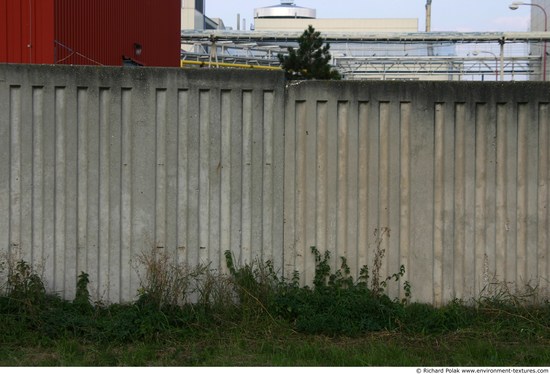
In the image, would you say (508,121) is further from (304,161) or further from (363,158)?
(304,161)

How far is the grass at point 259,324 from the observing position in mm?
5695

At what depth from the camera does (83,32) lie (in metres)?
13.7

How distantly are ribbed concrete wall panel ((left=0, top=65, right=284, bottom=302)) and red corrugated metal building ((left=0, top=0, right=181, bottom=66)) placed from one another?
509 centimetres

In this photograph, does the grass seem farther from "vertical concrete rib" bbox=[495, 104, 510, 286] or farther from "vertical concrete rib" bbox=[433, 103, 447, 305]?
"vertical concrete rib" bbox=[495, 104, 510, 286]

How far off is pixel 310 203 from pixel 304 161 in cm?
42

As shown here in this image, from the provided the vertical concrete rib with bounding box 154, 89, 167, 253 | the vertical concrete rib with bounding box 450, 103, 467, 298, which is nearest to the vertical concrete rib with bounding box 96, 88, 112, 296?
the vertical concrete rib with bounding box 154, 89, 167, 253

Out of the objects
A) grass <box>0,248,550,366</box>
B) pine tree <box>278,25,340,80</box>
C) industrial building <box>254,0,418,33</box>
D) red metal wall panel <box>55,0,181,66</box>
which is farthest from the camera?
industrial building <box>254,0,418,33</box>

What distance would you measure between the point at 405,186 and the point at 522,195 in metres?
1.14

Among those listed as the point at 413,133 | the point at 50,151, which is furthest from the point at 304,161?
the point at 50,151

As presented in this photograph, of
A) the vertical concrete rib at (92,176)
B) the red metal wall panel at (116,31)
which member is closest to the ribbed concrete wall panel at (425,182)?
the vertical concrete rib at (92,176)

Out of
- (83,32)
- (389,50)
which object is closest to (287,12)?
(389,50)

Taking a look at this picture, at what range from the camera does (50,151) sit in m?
7.02

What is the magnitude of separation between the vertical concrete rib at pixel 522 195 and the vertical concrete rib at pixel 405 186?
1064 mm

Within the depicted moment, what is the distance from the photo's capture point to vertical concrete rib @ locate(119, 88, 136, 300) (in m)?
7.00
